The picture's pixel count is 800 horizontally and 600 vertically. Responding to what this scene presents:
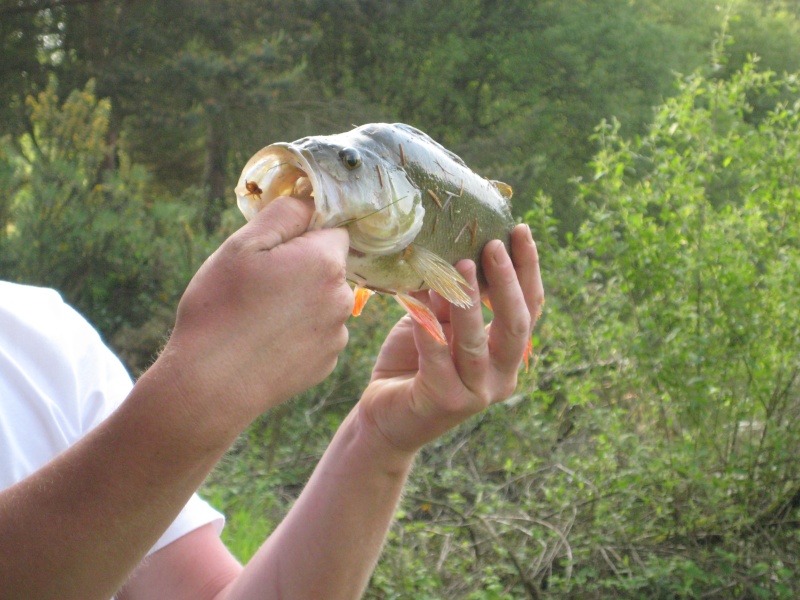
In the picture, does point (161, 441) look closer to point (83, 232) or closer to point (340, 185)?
point (340, 185)

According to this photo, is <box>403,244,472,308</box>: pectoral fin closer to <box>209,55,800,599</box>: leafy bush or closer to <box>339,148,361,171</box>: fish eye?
<box>339,148,361,171</box>: fish eye

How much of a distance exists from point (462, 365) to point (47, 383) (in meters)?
0.86

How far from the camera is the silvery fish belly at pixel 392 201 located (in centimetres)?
133

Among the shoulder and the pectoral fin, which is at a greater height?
the pectoral fin

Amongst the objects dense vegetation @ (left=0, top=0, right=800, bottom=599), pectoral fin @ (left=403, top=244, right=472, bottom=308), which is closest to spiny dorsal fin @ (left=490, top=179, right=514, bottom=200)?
pectoral fin @ (left=403, top=244, right=472, bottom=308)

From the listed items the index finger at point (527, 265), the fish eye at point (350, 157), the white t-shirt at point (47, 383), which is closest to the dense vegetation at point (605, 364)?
the white t-shirt at point (47, 383)

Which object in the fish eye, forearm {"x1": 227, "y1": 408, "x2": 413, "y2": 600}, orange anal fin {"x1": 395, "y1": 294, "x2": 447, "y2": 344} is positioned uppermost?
the fish eye

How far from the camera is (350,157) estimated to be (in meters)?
1.38

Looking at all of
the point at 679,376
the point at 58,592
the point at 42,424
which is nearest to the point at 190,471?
the point at 58,592

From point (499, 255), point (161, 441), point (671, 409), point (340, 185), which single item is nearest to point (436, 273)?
point (499, 255)

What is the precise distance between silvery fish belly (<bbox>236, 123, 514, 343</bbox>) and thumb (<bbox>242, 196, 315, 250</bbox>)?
0.03 meters

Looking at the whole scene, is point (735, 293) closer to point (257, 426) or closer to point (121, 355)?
point (257, 426)

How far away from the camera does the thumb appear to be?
115 centimetres

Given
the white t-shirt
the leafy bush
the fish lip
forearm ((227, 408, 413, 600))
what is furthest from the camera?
the leafy bush
